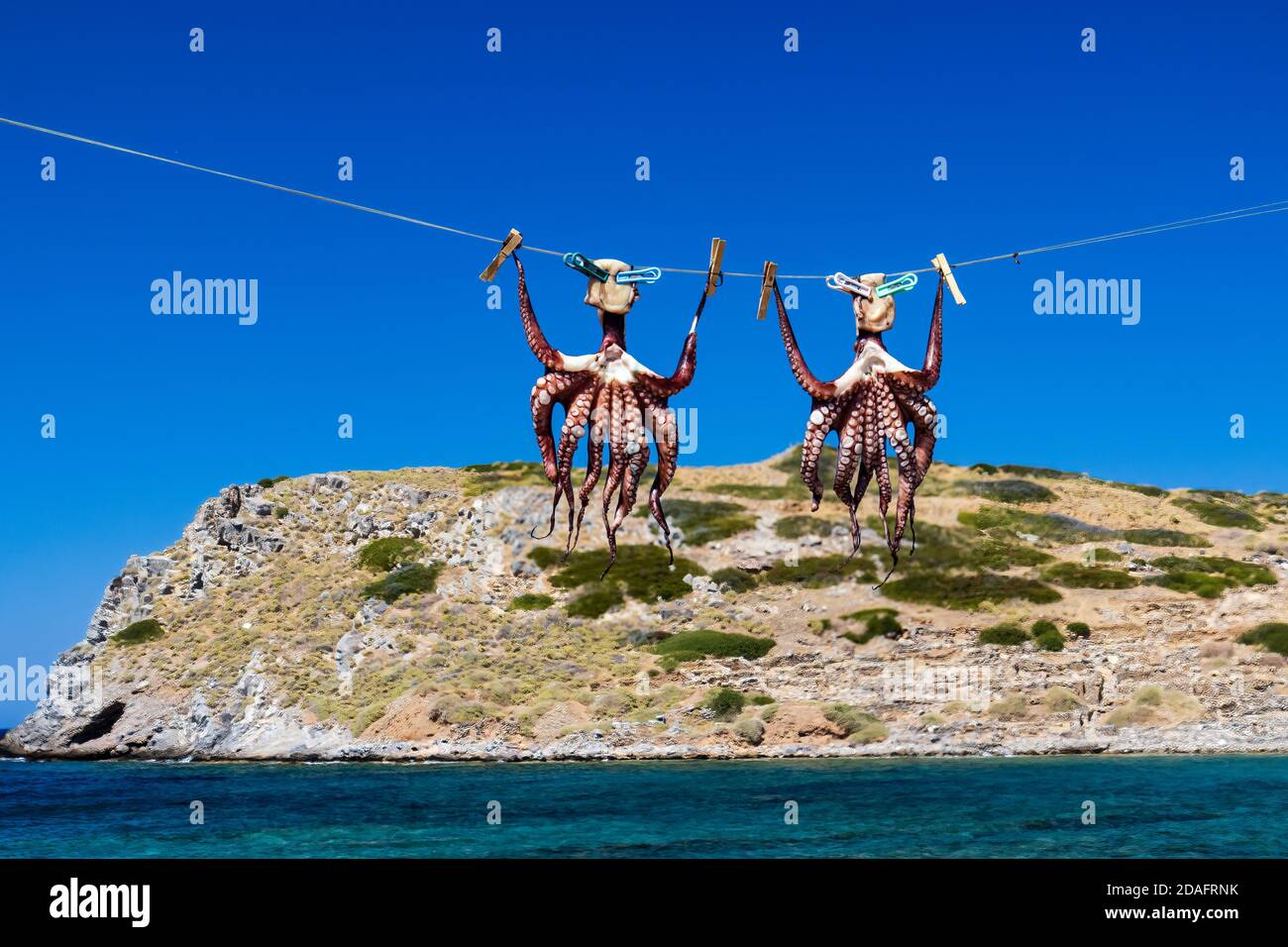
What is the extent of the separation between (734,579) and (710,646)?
10303 mm

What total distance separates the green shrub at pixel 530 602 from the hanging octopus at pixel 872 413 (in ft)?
207

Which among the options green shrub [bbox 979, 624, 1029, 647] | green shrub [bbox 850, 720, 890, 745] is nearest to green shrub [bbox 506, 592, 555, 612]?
green shrub [bbox 850, 720, 890, 745]

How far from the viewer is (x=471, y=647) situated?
2864 inches

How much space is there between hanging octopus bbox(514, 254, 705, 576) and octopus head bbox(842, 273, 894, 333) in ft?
7.01

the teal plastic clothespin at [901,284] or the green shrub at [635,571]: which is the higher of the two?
the teal plastic clothespin at [901,284]

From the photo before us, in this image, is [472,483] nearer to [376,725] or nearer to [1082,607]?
[376,725]

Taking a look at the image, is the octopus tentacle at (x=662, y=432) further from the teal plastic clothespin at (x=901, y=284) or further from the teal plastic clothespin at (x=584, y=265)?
the teal plastic clothespin at (x=901, y=284)

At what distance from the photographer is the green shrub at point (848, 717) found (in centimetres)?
6038

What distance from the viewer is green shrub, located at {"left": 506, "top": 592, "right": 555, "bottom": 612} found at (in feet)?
252

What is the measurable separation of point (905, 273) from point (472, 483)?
273 ft

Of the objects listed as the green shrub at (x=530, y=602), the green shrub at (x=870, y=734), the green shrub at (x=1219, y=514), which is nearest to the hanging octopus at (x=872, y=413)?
the green shrub at (x=870, y=734)

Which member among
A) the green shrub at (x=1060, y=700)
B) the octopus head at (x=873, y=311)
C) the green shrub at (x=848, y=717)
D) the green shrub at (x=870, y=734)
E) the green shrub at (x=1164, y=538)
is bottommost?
the green shrub at (x=870, y=734)

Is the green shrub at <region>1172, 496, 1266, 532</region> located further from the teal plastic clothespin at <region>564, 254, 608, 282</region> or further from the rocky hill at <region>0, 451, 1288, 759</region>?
the teal plastic clothespin at <region>564, 254, 608, 282</region>

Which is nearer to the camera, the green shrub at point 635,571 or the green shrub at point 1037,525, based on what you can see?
the green shrub at point 635,571
